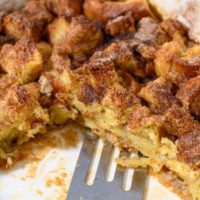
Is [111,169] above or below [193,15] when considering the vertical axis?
below

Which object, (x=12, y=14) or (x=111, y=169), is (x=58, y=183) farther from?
(x=12, y=14)

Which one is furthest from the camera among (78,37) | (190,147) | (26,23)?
(26,23)

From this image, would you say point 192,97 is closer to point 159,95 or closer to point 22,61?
point 159,95

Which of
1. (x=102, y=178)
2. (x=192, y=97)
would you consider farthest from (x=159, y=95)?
(x=102, y=178)

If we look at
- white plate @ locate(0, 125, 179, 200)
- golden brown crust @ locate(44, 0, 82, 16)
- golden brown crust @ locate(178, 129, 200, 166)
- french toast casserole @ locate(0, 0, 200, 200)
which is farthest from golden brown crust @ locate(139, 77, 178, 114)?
golden brown crust @ locate(44, 0, 82, 16)

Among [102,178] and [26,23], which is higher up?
[26,23]

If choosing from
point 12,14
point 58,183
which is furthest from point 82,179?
point 12,14

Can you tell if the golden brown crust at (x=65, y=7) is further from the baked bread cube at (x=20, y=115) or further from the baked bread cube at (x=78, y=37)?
the baked bread cube at (x=20, y=115)

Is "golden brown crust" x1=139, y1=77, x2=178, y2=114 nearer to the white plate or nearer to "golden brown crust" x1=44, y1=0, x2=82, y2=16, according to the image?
the white plate
